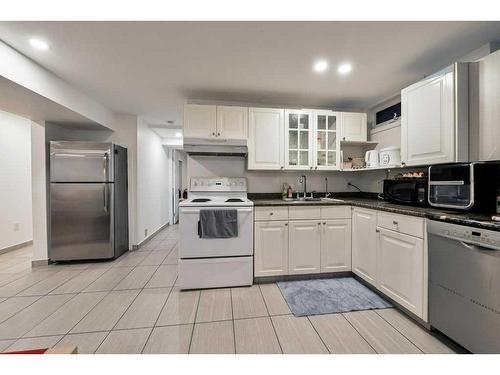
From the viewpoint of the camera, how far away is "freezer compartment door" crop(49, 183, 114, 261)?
2.96 metres

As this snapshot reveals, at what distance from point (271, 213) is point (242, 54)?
1.62 meters

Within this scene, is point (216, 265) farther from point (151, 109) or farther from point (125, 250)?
point (151, 109)

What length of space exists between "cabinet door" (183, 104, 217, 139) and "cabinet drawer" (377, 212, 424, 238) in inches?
80.7

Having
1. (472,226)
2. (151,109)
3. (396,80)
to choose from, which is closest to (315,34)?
(396,80)

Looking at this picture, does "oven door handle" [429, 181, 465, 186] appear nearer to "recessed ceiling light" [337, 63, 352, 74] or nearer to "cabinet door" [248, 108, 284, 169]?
"recessed ceiling light" [337, 63, 352, 74]

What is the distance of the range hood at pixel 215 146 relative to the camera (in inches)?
103

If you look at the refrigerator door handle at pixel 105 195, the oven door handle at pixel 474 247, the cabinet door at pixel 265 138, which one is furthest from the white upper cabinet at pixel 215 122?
the oven door handle at pixel 474 247

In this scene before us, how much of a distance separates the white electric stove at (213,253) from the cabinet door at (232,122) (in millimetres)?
907

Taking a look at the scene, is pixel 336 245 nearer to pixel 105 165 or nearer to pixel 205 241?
pixel 205 241

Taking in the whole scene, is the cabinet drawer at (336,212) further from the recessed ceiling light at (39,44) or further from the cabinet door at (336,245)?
the recessed ceiling light at (39,44)

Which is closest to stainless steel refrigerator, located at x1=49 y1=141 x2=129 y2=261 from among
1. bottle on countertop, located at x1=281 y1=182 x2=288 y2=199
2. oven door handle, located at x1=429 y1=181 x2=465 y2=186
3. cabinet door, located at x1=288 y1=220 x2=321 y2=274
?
bottle on countertop, located at x1=281 y1=182 x2=288 y2=199

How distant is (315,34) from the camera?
166 centimetres

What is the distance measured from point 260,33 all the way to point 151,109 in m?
2.40
